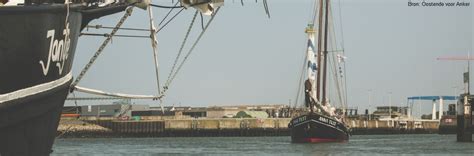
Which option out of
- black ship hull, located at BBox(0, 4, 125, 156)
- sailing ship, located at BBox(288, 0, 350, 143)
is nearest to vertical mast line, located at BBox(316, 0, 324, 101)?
sailing ship, located at BBox(288, 0, 350, 143)

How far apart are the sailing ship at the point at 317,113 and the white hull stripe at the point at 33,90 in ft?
161

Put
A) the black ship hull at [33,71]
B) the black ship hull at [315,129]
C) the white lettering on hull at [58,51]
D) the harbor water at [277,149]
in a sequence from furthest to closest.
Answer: the black ship hull at [315,129] < the harbor water at [277,149] < the white lettering on hull at [58,51] < the black ship hull at [33,71]

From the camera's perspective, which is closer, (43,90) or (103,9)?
(43,90)

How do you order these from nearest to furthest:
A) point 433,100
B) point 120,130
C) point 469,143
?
point 469,143 < point 120,130 < point 433,100

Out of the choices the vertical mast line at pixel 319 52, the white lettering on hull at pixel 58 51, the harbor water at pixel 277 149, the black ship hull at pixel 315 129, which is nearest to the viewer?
the white lettering on hull at pixel 58 51

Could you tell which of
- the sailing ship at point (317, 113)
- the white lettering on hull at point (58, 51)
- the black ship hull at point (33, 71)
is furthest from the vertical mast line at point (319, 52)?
the white lettering on hull at point (58, 51)

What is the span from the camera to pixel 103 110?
139m

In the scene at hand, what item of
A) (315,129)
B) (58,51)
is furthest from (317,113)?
(58,51)

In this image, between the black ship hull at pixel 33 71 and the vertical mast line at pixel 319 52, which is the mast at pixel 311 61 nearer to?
the vertical mast line at pixel 319 52

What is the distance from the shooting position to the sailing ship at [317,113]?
6594cm

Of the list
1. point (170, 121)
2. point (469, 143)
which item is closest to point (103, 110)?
point (170, 121)

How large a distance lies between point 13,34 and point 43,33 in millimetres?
902

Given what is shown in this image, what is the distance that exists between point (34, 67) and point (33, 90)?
0.48 m

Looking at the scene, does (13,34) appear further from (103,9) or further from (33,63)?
(103,9)
